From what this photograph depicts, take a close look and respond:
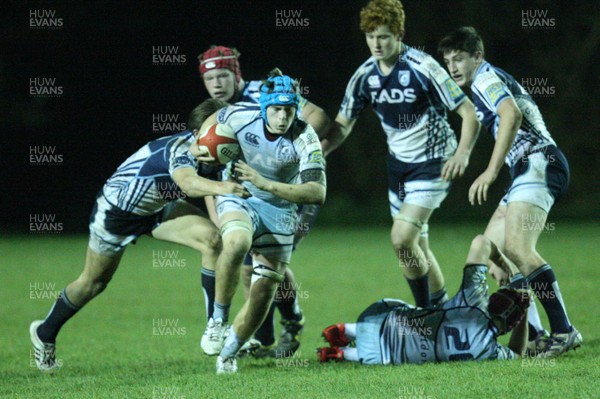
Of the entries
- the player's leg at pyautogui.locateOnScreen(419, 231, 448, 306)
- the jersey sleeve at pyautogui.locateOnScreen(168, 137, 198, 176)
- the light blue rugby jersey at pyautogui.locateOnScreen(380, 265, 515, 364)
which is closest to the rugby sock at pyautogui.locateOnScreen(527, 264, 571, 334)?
the light blue rugby jersey at pyautogui.locateOnScreen(380, 265, 515, 364)

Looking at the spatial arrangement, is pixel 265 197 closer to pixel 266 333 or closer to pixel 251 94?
pixel 251 94

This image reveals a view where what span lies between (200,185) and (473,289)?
1.79 metres

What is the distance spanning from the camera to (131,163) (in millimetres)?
6336

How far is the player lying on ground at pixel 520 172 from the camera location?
574 centimetres

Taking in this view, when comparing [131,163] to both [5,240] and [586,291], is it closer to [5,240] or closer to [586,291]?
[586,291]

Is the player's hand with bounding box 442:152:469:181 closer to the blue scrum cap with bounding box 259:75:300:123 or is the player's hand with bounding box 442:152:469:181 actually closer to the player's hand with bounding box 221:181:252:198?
the blue scrum cap with bounding box 259:75:300:123

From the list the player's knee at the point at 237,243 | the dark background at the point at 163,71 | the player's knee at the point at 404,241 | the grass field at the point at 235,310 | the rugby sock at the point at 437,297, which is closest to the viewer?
the grass field at the point at 235,310

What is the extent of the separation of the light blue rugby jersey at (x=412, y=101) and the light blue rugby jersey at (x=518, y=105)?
1.91 feet

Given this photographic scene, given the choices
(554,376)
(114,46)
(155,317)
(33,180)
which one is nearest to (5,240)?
(33,180)

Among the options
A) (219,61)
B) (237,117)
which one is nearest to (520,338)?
(237,117)

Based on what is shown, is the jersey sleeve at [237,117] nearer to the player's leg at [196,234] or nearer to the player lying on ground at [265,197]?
the player lying on ground at [265,197]

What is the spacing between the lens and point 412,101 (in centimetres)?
679

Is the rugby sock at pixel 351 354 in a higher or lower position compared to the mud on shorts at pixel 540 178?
lower

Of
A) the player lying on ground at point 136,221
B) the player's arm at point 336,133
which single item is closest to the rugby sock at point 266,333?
the player lying on ground at point 136,221
